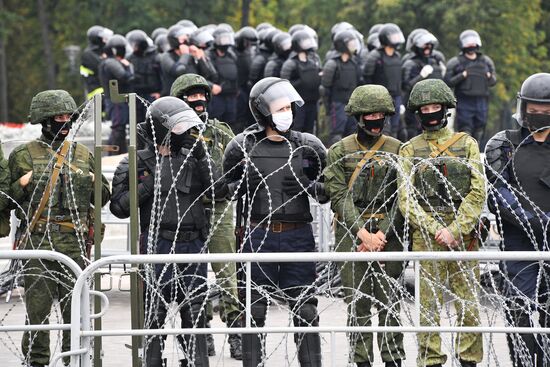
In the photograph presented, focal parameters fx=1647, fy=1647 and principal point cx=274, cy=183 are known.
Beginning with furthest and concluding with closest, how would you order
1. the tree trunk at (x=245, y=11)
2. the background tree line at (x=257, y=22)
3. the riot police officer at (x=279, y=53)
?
the tree trunk at (x=245, y=11) → the background tree line at (x=257, y=22) → the riot police officer at (x=279, y=53)

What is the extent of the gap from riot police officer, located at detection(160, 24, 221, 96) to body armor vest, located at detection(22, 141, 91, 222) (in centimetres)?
1009

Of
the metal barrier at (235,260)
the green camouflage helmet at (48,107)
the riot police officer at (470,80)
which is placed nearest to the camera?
the metal barrier at (235,260)

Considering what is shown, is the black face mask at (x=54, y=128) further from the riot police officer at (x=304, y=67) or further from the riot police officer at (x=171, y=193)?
the riot police officer at (x=304, y=67)

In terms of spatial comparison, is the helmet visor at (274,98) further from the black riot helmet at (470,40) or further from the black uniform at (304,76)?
the black riot helmet at (470,40)

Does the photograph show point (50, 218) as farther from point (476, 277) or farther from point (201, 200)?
point (476, 277)

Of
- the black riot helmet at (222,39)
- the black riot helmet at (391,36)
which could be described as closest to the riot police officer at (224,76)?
the black riot helmet at (222,39)

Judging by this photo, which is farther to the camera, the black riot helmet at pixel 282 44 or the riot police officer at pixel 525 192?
the black riot helmet at pixel 282 44

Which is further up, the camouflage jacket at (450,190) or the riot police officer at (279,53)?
the riot police officer at (279,53)

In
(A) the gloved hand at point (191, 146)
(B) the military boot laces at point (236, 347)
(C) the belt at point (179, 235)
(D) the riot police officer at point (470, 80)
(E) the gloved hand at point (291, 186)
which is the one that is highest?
(D) the riot police officer at point (470, 80)

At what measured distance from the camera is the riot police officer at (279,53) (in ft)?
68.6

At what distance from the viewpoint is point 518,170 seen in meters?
9.30

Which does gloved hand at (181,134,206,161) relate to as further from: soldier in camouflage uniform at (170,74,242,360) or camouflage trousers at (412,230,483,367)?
camouflage trousers at (412,230,483,367)

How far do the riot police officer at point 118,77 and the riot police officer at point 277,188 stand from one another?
457 inches

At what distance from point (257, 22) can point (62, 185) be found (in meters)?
30.9
